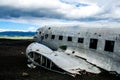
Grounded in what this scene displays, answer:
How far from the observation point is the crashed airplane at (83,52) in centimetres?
1641

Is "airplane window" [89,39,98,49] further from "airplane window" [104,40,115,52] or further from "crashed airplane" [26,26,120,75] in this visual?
"airplane window" [104,40,115,52]

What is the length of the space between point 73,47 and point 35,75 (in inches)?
218

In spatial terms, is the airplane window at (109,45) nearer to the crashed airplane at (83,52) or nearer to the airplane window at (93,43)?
the crashed airplane at (83,52)

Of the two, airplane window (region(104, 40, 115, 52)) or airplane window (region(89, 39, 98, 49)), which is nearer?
airplane window (region(104, 40, 115, 52))

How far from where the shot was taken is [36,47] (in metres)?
20.5

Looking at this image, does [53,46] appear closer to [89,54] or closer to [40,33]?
[40,33]

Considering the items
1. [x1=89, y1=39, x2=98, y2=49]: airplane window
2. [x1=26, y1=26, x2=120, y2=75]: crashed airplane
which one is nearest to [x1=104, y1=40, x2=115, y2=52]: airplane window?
[x1=26, y1=26, x2=120, y2=75]: crashed airplane

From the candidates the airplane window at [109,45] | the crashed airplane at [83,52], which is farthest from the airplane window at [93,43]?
the airplane window at [109,45]

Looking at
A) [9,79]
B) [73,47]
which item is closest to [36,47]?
[73,47]

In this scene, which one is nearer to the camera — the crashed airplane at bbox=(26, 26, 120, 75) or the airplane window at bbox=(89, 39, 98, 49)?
the crashed airplane at bbox=(26, 26, 120, 75)

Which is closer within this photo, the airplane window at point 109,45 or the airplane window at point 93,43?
the airplane window at point 109,45

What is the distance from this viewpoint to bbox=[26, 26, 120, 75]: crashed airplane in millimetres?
16406

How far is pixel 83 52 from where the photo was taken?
19.4 meters

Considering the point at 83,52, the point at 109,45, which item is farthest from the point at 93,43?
the point at 109,45
